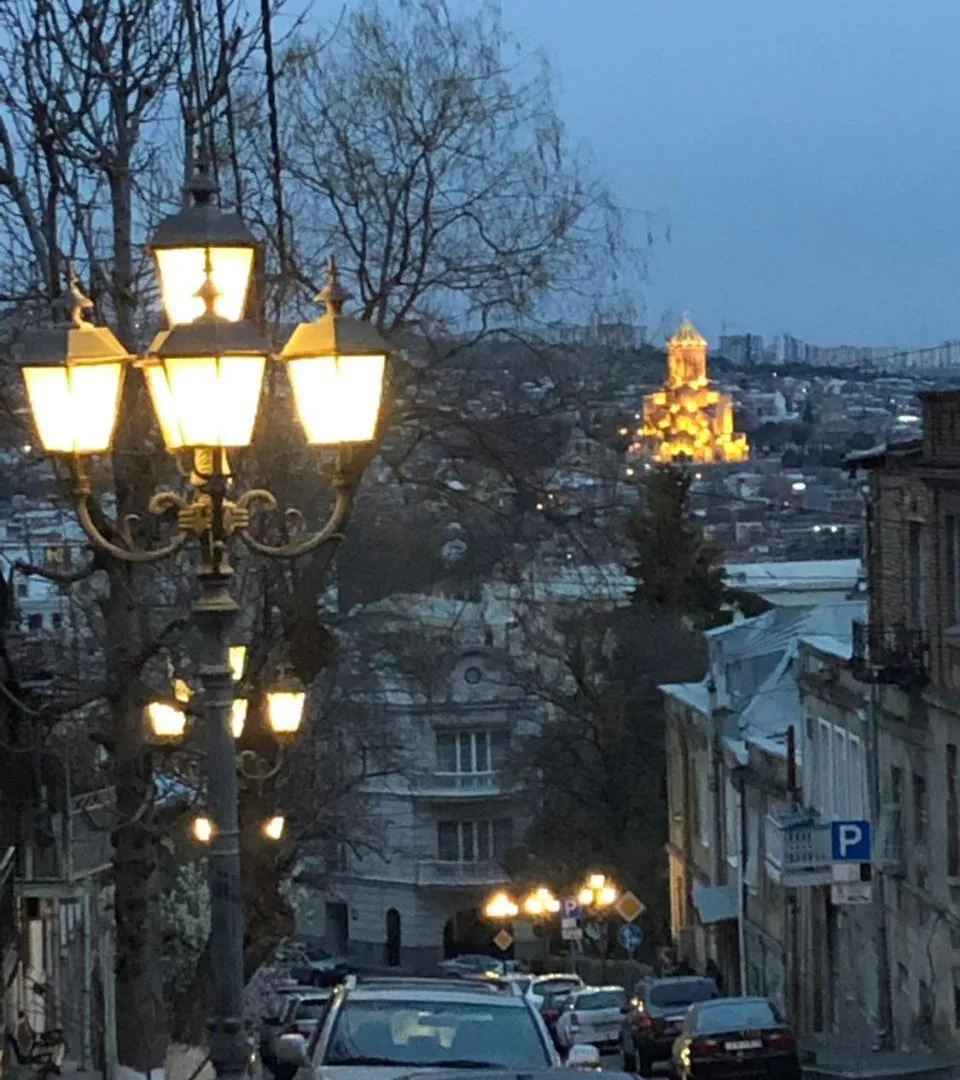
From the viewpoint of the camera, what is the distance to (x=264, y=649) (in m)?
23.0

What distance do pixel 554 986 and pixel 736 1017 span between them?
14572mm

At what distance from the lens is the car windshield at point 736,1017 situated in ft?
93.0

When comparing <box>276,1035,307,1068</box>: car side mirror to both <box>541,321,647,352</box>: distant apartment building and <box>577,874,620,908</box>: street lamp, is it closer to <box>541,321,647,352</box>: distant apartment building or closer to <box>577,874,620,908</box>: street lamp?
<box>541,321,647,352</box>: distant apartment building

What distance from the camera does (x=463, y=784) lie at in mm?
74438

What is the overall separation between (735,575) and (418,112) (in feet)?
167

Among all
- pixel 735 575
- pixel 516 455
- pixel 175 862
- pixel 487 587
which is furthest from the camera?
pixel 735 575

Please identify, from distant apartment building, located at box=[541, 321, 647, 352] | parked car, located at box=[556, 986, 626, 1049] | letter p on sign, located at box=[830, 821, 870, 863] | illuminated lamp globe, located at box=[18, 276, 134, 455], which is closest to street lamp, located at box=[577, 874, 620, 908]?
parked car, located at box=[556, 986, 626, 1049]

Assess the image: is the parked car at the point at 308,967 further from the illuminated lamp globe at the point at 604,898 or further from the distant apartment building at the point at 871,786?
the distant apartment building at the point at 871,786

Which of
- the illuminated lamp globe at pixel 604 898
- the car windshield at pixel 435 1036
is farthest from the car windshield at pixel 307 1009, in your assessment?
the illuminated lamp globe at pixel 604 898

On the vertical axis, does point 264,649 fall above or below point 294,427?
below

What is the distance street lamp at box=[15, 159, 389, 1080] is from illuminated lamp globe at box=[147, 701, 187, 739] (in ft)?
29.7

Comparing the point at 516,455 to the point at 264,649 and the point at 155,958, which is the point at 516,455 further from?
the point at 155,958

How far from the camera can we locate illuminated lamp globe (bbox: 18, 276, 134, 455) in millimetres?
10109

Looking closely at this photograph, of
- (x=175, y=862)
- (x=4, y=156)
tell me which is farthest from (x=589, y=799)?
(x=4, y=156)
